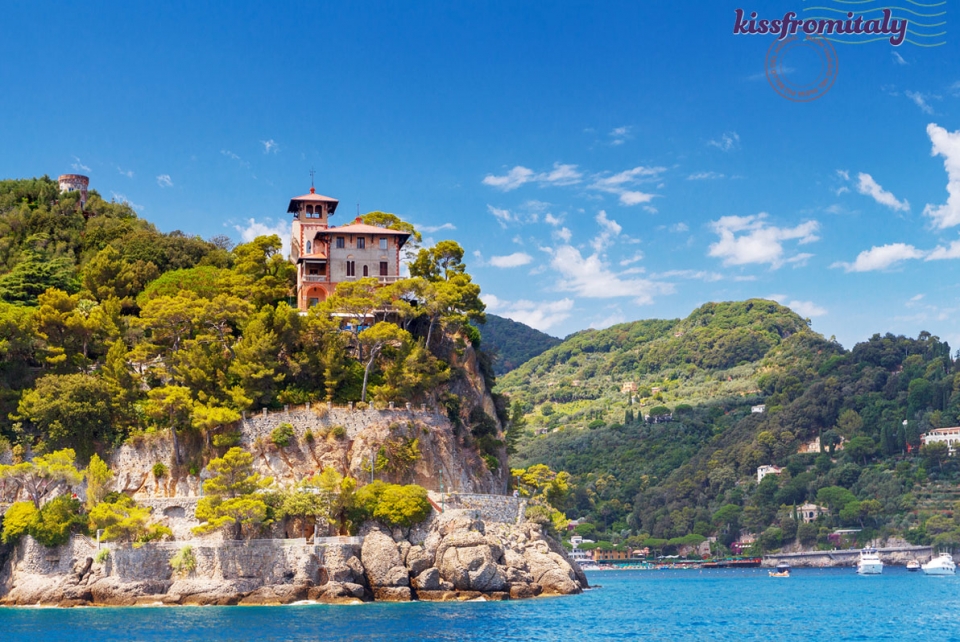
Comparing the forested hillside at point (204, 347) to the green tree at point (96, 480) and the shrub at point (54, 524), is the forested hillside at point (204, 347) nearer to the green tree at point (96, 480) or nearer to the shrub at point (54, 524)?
the green tree at point (96, 480)

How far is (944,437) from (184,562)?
14605cm

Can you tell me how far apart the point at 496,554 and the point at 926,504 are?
118718 millimetres

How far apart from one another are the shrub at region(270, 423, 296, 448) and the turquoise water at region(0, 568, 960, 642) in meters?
11.8

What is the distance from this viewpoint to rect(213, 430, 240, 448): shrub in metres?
68.1

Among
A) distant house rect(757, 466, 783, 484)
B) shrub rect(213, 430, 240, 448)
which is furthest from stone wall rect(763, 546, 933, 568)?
shrub rect(213, 430, 240, 448)

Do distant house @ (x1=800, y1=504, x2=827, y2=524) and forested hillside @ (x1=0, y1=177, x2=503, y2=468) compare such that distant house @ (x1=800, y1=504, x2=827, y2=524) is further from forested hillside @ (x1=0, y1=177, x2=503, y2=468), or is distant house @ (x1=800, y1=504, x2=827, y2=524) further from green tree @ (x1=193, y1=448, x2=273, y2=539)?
green tree @ (x1=193, y1=448, x2=273, y2=539)

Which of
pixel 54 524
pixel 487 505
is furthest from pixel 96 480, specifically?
pixel 487 505

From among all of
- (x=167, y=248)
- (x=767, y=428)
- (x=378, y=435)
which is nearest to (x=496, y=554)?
(x=378, y=435)

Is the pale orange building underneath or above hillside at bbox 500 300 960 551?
above

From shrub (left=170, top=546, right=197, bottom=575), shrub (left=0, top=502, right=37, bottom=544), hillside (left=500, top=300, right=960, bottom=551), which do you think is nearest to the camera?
shrub (left=170, top=546, right=197, bottom=575)

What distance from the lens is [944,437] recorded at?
595 ft

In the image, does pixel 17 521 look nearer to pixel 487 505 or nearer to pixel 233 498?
pixel 233 498

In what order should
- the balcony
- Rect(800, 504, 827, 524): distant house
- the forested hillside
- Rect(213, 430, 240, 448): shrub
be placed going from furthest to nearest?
Rect(800, 504, 827, 524): distant house → the balcony → the forested hillside → Rect(213, 430, 240, 448): shrub

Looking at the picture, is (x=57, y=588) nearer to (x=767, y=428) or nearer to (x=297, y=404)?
(x=297, y=404)
